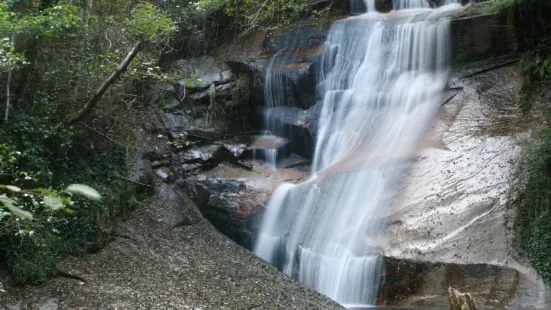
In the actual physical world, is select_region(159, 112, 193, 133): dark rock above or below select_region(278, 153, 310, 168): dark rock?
above

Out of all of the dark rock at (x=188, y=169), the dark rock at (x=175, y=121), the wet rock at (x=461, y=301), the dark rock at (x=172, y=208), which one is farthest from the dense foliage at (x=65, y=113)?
the wet rock at (x=461, y=301)

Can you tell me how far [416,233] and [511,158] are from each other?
240 centimetres

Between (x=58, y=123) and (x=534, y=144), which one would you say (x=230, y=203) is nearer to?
(x=58, y=123)

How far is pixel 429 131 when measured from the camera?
1117cm

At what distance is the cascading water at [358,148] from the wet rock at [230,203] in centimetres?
32

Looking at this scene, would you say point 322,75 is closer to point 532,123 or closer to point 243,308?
point 532,123

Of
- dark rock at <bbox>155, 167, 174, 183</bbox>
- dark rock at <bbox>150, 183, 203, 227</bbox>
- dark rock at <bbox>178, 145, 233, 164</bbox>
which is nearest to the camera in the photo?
dark rock at <bbox>150, 183, 203, 227</bbox>

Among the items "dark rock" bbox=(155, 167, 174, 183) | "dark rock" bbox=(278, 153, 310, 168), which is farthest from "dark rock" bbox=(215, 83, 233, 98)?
"dark rock" bbox=(155, 167, 174, 183)

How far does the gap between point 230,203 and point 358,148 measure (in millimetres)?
3323

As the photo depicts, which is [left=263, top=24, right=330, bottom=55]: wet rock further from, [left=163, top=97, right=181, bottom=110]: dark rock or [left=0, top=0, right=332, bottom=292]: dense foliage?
[left=0, top=0, right=332, bottom=292]: dense foliage

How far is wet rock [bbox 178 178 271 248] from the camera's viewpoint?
11305 mm

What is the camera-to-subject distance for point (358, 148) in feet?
39.7

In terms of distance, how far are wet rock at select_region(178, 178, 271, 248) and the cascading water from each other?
0.32 meters

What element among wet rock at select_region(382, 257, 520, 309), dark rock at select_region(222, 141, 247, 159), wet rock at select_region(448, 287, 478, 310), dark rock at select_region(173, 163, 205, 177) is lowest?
wet rock at select_region(382, 257, 520, 309)
